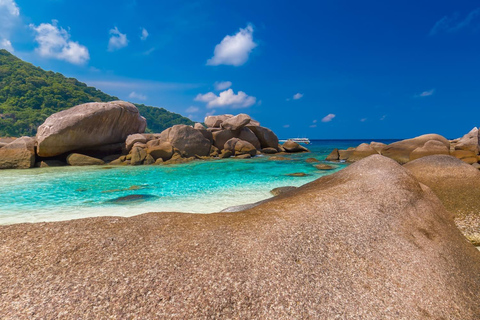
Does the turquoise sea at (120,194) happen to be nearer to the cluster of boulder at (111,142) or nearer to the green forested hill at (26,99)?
the cluster of boulder at (111,142)

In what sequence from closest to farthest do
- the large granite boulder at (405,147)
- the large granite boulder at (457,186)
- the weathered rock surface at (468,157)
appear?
1. the large granite boulder at (457,186)
2. the weathered rock surface at (468,157)
3. the large granite boulder at (405,147)

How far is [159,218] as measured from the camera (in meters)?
3.29

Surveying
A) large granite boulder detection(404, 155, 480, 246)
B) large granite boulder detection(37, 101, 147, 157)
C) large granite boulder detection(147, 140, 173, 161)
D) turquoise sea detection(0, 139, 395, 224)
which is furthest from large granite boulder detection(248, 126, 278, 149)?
large granite boulder detection(404, 155, 480, 246)

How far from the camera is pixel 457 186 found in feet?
17.2

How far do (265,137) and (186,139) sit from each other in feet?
38.5

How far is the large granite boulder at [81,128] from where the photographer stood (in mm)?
19312

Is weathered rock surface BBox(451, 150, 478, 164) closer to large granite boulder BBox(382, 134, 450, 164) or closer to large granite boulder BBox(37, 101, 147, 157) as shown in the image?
large granite boulder BBox(382, 134, 450, 164)

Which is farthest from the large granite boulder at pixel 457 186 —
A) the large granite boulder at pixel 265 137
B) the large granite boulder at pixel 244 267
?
the large granite boulder at pixel 265 137

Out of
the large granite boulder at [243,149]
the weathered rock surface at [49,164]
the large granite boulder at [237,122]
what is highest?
the large granite boulder at [237,122]

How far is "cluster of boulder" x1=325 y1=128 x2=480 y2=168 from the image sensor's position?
16453 mm

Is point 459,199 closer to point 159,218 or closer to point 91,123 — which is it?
point 159,218

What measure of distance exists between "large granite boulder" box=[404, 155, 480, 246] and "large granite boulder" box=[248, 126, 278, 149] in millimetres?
26237

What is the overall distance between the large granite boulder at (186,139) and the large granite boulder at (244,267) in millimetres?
20714

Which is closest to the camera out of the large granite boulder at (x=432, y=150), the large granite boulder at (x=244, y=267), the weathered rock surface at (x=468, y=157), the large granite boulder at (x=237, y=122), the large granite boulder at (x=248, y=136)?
the large granite boulder at (x=244, y=267)
